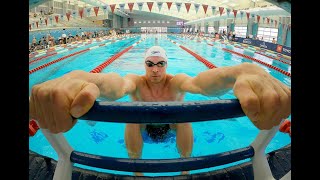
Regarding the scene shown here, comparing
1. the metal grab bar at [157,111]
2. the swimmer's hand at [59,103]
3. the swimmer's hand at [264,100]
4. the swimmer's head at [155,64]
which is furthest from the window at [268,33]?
the swimmer's hand at [59,103]

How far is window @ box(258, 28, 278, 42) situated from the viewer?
17.3 meters

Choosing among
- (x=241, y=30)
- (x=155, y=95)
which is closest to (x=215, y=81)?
(x=155, y=95)

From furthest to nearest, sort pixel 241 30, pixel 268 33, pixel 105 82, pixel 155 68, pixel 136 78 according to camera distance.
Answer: pixel 241 30 < pixel 268 33 < pixel 136 78 < pixel 155 68 < pixel 105 82

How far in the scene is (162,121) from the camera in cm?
80

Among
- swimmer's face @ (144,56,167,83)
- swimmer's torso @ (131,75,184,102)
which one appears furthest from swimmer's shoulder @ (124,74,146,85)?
swimmer's face @ (144,56,167,83)

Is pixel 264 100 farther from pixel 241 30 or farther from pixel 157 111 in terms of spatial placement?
pixel 241 30

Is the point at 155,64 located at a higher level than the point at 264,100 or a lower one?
higher

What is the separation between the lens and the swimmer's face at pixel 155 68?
Result: 201cm

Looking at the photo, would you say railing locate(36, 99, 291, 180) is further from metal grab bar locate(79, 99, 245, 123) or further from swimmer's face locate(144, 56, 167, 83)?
swimmer's face locate(144, 56, 167, 83)

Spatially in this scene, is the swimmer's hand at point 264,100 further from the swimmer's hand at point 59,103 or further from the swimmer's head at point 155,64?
the swimmer's head at point 155,64

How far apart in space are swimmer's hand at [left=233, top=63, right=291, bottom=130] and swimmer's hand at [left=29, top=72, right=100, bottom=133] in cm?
54

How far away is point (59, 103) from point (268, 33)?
20310 millimetres

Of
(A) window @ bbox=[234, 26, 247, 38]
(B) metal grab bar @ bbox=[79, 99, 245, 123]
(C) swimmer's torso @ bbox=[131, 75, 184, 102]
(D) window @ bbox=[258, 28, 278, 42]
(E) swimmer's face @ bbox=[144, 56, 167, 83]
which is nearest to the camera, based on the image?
(B) metal grab bar @ bbox=[79, 99, 245, 123]

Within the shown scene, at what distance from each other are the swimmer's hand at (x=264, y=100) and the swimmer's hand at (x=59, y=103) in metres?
0.54
